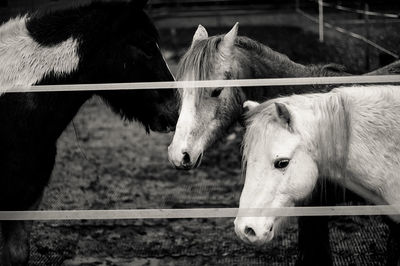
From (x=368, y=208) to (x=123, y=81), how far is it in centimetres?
162

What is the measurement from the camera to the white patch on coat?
345 centimetres

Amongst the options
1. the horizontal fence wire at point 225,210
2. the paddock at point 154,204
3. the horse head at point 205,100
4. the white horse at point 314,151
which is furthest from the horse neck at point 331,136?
the paddock at point 154,204

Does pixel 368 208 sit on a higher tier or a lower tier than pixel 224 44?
lower

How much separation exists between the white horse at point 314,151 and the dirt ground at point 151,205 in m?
0.38

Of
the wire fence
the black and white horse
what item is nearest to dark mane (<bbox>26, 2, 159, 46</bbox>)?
the black and white horse

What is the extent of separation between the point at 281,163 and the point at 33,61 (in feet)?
5.42

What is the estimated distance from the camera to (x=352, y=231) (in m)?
4.75

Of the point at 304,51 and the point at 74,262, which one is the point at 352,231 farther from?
the point at 304,51

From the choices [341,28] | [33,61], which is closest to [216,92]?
[33,61]

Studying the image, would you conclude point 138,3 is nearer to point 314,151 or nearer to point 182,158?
point 182,158

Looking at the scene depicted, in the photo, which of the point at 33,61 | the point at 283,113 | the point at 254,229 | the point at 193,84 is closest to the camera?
the point at 254,229

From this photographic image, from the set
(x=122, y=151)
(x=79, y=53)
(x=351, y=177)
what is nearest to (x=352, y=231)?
(x=351, y=177)

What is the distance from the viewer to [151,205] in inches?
221

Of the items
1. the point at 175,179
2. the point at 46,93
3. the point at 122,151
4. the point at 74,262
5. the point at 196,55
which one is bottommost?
the point at 122,151
